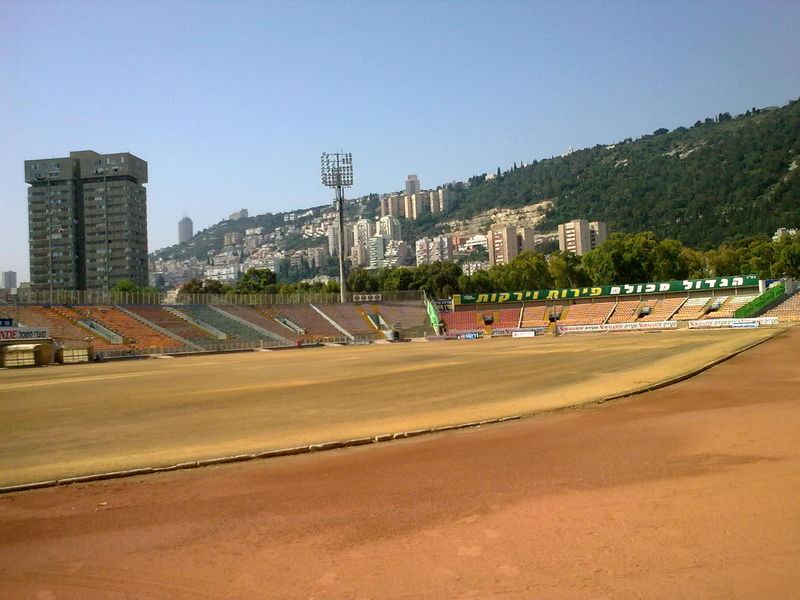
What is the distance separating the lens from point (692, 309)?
7769cm

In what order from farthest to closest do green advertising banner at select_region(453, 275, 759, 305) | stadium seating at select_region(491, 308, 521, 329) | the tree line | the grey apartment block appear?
the grey apartment block → the tree line → stadium seating at select_region(491, 308, 521, 329) → green advertising banner at select_region(453, 275, 759, 305)

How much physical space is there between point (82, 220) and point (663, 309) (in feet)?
452

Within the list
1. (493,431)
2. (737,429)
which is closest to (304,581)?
(493,431)

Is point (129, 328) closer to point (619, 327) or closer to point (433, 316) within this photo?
point (433, 316)

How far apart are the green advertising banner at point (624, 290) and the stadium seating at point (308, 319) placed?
2368 cm

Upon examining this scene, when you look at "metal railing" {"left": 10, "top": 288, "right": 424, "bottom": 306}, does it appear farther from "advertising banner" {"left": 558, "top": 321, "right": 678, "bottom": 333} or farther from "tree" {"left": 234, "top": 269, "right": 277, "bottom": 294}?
"tree" {"left": 234, "top": 269, "right": 277, "bottom": 294}

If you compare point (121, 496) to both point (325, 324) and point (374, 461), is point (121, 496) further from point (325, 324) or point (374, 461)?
point (325, 324)

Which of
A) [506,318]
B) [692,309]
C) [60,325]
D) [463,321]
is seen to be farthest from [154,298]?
[692,309]

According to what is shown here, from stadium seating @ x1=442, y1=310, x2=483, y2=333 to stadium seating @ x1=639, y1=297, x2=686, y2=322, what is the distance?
76.7 ft

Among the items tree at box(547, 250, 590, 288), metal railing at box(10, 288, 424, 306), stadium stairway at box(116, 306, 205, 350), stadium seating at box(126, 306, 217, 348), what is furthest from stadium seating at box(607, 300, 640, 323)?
stadium stairway at box(116, 306, 205, 350)

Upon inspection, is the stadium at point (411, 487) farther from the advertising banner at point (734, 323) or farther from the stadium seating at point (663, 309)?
the stadium seating at point (663, 309)

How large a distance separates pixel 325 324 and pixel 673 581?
83.9 meters

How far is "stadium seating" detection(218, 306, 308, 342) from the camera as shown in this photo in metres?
80.5

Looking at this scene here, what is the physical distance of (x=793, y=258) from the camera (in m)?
98.2
